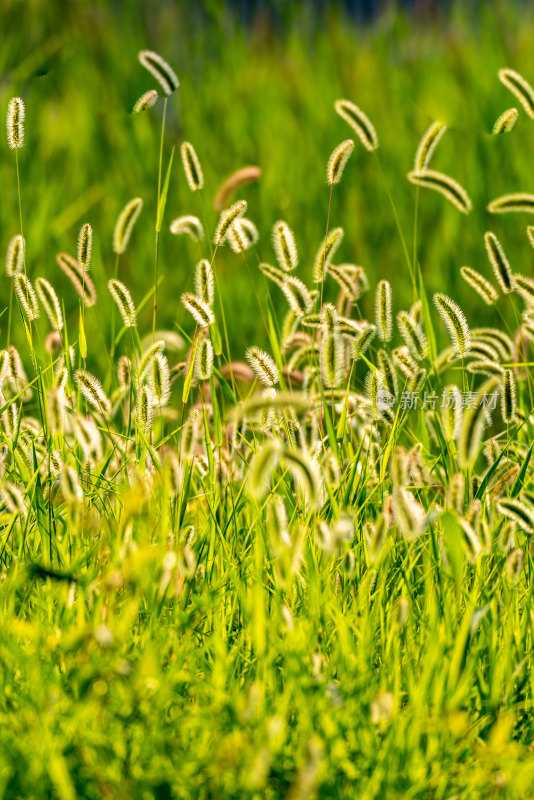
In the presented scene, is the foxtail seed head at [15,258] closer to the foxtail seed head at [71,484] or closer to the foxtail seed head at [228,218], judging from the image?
the foxtail seed head at [228,218]

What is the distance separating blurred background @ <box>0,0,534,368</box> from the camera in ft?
13.3

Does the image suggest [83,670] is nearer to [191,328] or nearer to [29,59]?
[191,328]

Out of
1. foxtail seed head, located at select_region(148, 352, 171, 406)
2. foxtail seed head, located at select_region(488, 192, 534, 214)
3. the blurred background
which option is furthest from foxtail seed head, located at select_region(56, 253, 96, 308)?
the blurred background

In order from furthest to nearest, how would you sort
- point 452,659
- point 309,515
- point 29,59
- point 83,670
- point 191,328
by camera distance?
point 29,59 → point 191,328 → point 309,515 → point 452,659 → point 83,670

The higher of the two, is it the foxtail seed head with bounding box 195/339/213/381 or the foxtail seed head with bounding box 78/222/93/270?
the foxtail seed head with bounding box 78/222/93/270

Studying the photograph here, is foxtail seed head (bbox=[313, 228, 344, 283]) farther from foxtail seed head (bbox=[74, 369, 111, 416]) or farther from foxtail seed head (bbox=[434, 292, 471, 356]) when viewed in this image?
foxtail seed head (bbox=[74, 369, 111, 416])

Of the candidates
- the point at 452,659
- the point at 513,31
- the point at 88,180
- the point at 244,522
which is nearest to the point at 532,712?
the point at 452,659

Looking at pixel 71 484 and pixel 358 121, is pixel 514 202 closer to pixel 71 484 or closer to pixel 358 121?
pixel 358 121

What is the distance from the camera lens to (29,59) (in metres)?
4.80

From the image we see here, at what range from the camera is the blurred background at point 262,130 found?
4051 mm

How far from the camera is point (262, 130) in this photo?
14.9ft

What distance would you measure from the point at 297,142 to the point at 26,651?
130 inches

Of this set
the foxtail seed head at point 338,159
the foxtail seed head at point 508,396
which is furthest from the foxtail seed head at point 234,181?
the foxtail seed head at point 508,396

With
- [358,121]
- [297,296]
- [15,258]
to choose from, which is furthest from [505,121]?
[15,258]
